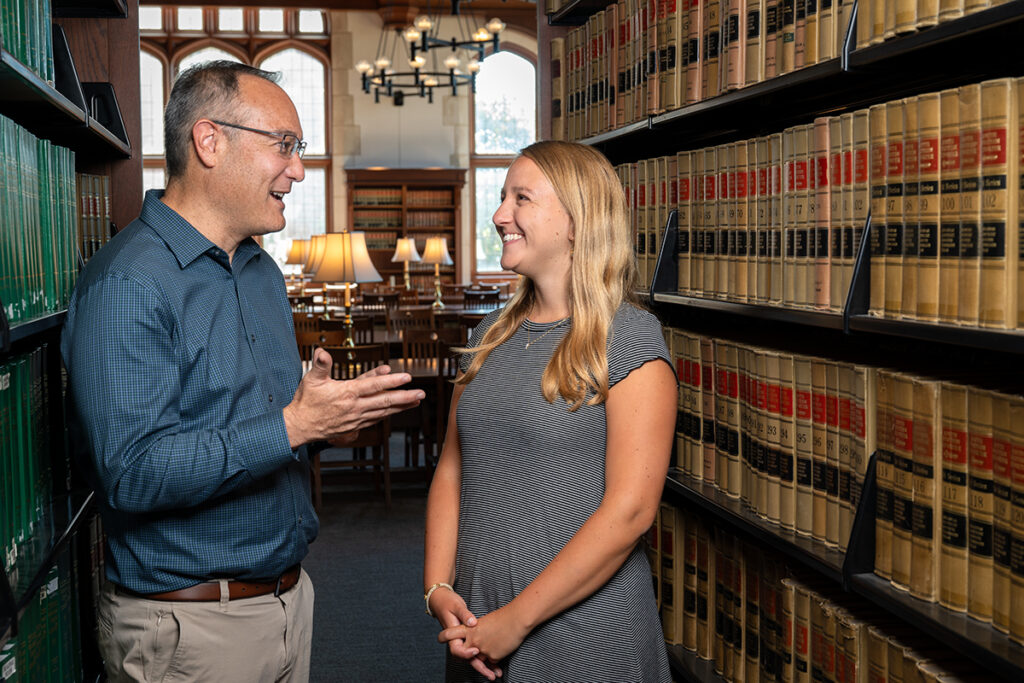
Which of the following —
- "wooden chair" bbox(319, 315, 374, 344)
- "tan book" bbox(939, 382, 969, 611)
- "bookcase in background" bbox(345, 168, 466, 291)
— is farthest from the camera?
"bookcase in background" bbox(345, 168, 466, 291)

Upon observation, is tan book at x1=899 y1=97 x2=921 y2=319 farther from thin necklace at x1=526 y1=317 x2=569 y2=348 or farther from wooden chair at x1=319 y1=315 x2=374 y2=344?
wooden chair at x1=319 y1=315 x2=374 y2=344

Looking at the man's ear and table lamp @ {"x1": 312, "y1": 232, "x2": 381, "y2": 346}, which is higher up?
the man's ear

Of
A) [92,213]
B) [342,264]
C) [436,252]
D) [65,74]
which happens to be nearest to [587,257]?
[65,74]

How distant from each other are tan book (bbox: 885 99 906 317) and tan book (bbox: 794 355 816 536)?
29 cm

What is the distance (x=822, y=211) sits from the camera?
1.74 metres

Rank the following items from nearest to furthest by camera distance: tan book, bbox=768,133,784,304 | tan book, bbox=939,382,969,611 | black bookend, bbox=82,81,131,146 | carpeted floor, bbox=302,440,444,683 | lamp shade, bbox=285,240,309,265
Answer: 1. tan book, bbox=939,382,969,611
2. tan book, bbox=768,133,784,304
3. black bookend, bbox=82,81,131,146
4. carpeted floor, bbox=302,440,444,683
5. lamp shade, bbox=285,240,309,265

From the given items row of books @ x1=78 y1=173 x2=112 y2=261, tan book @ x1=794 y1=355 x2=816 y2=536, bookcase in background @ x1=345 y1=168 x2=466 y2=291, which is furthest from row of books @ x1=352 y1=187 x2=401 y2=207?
tan book @ x1=794 y1=355 x2=816 y2=536

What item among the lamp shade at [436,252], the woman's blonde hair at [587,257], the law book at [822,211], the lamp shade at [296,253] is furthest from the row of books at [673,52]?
the lamp shade at [296,253]

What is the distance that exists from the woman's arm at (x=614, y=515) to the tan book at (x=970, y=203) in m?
0.54

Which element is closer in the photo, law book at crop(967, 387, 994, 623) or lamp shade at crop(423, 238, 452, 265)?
law book at crop(967, 387, 994, 623)

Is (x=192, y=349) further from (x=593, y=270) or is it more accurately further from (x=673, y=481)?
(x=673, y=481)

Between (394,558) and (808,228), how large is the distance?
3663 mm

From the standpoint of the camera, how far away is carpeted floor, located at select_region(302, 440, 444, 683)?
12.2ft

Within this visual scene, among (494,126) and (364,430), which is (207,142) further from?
(494,126)
